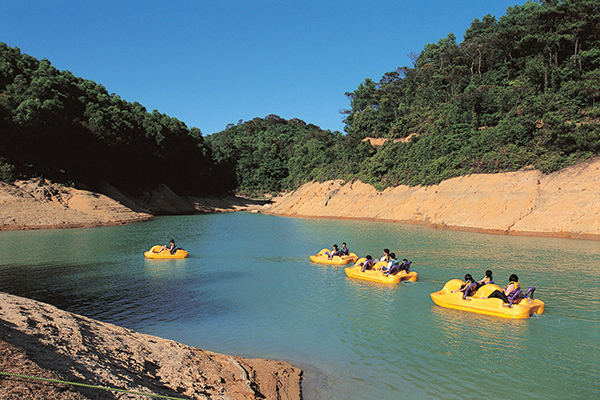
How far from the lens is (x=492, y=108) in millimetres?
46469

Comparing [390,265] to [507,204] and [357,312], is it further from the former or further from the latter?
[507,204]

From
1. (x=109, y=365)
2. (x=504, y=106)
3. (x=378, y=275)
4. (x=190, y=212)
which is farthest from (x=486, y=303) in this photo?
(x=190, y=212)

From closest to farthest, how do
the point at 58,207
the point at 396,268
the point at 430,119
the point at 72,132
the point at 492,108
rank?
the point at 396,268, the point at 58,207, the point at 492,108, the point at 72,132, the point at 430,119

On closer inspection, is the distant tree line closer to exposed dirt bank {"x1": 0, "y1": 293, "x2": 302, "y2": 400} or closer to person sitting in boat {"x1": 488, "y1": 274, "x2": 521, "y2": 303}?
person sitting in boat {"x1": 488, "y1": 274, "x2": 521, "y2": 303}

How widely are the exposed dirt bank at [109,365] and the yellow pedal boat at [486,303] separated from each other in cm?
745

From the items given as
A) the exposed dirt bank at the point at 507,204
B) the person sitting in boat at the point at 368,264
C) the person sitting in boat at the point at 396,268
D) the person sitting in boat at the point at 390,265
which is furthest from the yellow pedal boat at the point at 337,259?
the exposed dirt bank at the point at 507,204

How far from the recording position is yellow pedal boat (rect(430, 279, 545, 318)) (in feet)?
41.7

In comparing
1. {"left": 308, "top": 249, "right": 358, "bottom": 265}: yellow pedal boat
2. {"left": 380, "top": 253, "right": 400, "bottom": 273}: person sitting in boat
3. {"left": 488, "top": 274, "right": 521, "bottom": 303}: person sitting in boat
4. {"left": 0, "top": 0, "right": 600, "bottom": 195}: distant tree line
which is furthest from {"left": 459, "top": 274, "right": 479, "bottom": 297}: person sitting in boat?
{"left": 0, "top": 0, "right": 600, "bottom": 195}: distant tree line

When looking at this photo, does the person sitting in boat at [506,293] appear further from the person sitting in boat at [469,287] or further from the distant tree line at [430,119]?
the distant tree line at [430,119]

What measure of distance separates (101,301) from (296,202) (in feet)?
170

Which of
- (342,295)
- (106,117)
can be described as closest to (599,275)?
(342,295)

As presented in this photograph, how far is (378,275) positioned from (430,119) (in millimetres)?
40553

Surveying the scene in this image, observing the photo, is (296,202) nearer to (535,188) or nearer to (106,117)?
(106,117)

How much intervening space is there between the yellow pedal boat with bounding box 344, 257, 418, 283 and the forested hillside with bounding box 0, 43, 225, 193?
38.4m
